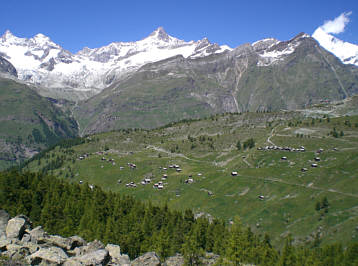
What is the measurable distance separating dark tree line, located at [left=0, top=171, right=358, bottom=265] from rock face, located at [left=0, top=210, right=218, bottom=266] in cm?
2507

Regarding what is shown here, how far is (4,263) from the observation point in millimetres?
44781

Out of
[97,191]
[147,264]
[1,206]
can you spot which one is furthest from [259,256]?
[1,206]

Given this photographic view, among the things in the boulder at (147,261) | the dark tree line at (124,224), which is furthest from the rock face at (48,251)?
the dark tree line at (124,224)

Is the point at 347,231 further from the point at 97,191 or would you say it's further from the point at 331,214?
the point at 97,191

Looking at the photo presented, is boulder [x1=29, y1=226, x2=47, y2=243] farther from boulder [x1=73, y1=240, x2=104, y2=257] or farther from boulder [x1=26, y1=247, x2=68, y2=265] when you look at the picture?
boulder [x1=26, y1=247, x2=68, y2=265]

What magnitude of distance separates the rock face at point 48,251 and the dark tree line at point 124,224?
82.3ft

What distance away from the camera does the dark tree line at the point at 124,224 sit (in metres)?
115

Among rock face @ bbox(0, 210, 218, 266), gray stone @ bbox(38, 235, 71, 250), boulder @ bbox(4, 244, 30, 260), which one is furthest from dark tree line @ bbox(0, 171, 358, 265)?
boulder @ bbox(4, 244, 30, 260)

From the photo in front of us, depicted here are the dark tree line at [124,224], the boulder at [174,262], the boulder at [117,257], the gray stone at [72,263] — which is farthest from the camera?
the dark tree line at [124,224]

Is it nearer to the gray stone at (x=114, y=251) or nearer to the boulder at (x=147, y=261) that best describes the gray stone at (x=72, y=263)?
the boulder at (x=147, y=261)

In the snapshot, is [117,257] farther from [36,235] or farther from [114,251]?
[36,235]

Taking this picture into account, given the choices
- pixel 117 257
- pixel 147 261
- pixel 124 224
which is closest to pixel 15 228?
pixel 117 257

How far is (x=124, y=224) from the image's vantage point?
429ft

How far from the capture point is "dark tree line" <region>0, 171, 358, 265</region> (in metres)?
115
